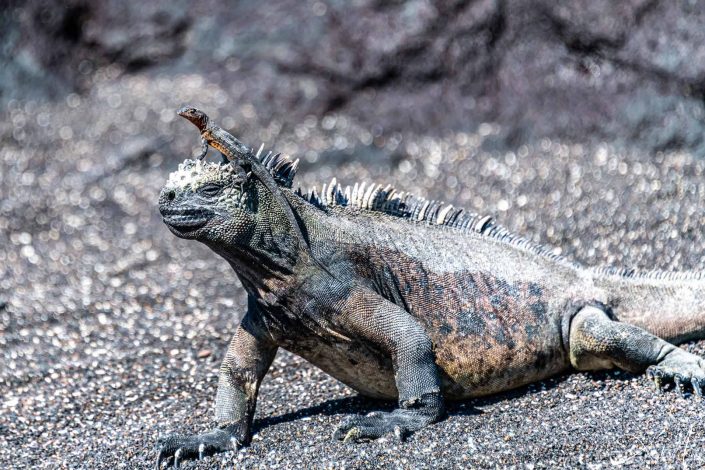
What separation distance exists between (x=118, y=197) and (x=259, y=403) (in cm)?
485

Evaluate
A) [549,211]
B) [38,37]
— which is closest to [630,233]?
[549,211]

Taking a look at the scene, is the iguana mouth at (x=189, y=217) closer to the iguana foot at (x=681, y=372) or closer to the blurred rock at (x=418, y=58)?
the iguana foot at (x=681, y=372)

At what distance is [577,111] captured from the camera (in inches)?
378

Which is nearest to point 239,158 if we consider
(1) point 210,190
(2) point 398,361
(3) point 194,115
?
(1) point 210,190

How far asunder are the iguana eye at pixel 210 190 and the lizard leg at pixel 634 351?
1.91 metres

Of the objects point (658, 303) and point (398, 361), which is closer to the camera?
point (398, 361)

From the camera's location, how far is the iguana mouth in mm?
4301

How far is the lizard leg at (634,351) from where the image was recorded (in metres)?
4.71

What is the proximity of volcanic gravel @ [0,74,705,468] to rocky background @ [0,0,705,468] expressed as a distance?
2 cm

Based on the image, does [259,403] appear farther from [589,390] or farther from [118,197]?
[118,197]

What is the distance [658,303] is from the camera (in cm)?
517

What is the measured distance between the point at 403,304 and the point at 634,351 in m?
1.15

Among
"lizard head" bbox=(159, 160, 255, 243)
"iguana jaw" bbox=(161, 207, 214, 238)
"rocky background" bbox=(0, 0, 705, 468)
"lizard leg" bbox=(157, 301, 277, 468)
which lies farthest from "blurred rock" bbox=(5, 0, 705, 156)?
"iguana jaw" bbox=(161, 207, 214, 238)

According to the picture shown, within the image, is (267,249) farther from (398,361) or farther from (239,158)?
(398,361)
